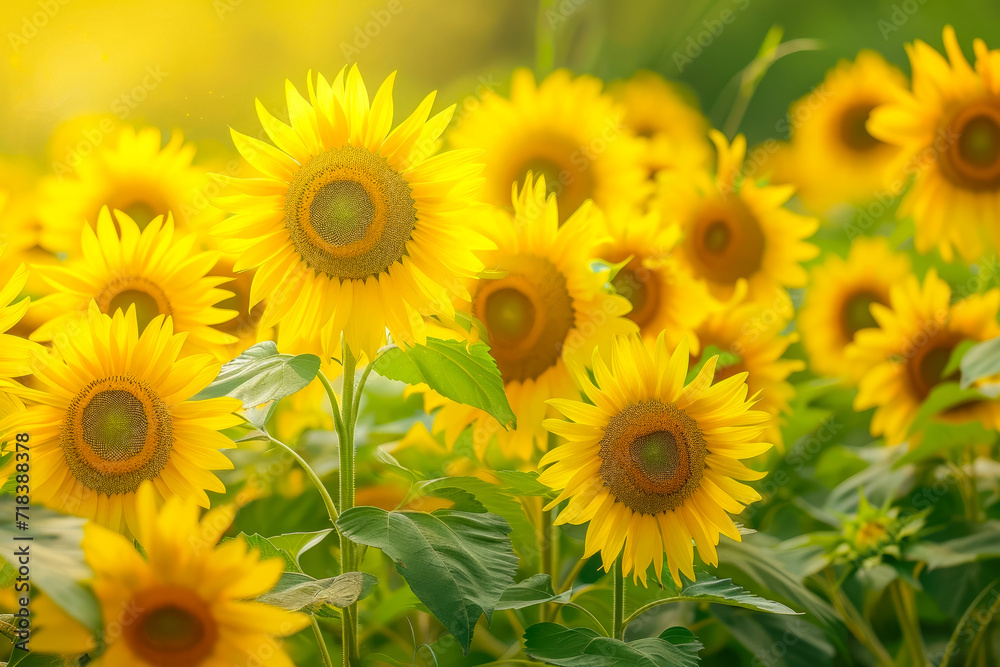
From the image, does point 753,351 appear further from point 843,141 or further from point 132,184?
point 843,141

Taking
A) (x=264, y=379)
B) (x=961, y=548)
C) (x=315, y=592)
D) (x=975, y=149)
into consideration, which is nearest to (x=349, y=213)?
(x=264, y=379)

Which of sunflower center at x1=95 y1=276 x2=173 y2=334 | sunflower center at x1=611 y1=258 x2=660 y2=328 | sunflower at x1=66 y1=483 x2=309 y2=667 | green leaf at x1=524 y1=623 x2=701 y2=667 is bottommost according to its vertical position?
green leaf at x1=524 y1=623 x2=701 y2=667

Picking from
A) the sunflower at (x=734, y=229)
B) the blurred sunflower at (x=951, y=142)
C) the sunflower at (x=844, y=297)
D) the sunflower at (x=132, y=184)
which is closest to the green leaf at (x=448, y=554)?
the sunflower at (x=132, y=184)

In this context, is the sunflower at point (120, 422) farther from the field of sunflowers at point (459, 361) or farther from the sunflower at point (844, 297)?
the sunflower at point (844, 297)

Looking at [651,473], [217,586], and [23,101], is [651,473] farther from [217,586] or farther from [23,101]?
[23,101]

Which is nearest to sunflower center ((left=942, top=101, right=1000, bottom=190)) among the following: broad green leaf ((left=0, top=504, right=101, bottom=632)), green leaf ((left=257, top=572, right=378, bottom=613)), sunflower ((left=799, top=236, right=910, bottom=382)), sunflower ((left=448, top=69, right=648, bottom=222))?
sunflower ((left=799, top=236, right=910, bottom=382))

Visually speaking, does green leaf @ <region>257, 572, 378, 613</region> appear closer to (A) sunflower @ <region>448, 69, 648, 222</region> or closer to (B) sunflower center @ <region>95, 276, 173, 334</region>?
(B) sunflower center @ <region>95, 276, 173, 334</region>
